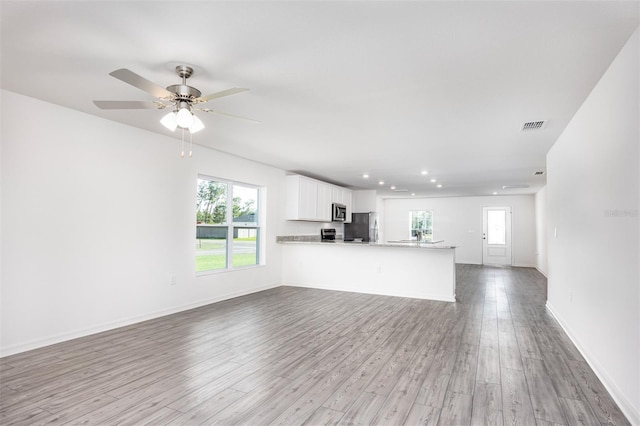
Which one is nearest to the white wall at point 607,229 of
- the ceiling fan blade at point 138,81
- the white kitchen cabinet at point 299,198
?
the ceiling fan blade at point 138,81

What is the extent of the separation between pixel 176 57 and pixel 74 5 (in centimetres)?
64

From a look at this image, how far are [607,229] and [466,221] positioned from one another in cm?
Result: 943

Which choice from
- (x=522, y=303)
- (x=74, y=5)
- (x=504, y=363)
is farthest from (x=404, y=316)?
(x=74, y=5)

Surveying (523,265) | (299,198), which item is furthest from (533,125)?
(523,265)

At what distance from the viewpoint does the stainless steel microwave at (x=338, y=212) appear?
8477 mm

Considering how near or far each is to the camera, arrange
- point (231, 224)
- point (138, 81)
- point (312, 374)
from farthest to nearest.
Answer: point (231, 224), point (312, 374), point (138, 81)

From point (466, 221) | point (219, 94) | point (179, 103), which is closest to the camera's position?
point (219, 94)

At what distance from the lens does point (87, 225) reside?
12.6 ft

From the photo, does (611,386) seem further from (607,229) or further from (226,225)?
(226,225)

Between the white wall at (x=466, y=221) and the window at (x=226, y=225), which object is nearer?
the window at (x=226, y=225)

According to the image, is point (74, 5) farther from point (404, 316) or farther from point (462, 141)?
point (404, 316)

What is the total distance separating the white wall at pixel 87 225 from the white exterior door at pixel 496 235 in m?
9.37

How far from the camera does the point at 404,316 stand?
15.6ft

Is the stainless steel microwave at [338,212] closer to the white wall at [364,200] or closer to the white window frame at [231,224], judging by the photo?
the white wall at [364,200]
